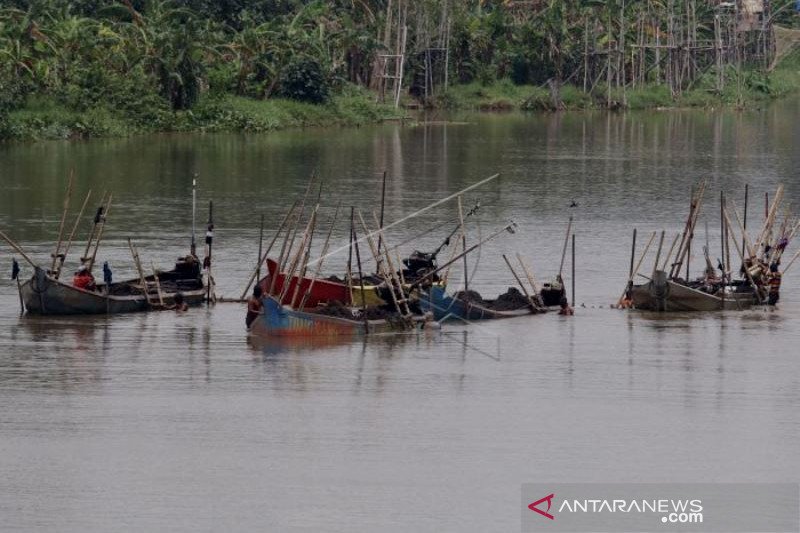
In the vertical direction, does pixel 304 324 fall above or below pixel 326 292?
below

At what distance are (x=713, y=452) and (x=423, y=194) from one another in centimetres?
2600

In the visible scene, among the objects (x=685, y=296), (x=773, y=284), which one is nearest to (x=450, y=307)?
(x=685, y=296)

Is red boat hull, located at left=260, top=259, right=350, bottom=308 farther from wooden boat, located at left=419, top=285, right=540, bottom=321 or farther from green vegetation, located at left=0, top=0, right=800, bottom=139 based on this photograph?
green vegetation, located at left=0, top=0, right=800, bottom=139

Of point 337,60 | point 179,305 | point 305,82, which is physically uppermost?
point 337,60

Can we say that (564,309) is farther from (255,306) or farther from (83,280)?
(83,280)

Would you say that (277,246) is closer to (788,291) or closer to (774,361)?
(788,291)

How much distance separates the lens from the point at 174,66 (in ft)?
193

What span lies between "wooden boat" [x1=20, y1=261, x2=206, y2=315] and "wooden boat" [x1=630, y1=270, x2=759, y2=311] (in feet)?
23.2

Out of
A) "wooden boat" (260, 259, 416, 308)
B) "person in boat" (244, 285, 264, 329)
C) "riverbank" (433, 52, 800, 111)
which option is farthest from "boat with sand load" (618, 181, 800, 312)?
"riverbank" (433, 52, 800, 111)

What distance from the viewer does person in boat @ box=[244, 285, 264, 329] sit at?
2434cm

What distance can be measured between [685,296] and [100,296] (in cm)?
920

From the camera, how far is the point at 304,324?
961 inches

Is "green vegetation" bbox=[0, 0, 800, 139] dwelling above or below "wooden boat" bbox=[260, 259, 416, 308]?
above

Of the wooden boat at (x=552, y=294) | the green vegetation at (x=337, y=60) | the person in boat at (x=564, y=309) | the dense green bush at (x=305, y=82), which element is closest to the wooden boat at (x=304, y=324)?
the wooden boat at (x=552, y=294)
